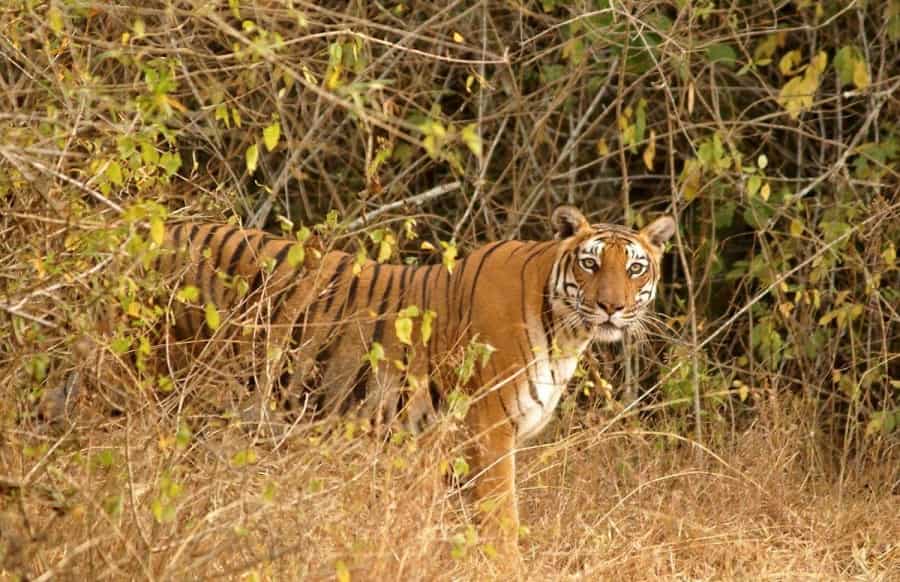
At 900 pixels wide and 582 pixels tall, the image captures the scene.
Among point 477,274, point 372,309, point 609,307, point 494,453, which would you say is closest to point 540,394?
point 494,453

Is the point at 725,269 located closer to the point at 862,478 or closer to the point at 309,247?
the point at 862,478

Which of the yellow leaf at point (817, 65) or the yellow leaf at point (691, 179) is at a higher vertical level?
the yellow leaf at point (817, 65)

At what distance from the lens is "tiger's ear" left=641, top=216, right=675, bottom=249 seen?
222 inches

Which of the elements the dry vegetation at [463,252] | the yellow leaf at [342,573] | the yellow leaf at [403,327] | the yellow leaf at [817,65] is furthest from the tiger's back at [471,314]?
the yellow leaf at [342,573]

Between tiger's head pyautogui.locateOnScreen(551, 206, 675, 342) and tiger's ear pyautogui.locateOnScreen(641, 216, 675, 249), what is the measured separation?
0.11 meters

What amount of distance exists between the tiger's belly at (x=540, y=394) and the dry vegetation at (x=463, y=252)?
0.15m

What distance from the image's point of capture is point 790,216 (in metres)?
6.30

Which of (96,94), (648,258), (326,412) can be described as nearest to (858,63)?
(648,258)

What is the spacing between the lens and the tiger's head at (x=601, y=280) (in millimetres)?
5328

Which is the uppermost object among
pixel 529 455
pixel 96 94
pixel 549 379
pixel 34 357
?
pixel 96 94

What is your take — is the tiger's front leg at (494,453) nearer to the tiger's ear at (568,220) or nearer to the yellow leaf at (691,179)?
the tiger's ear at (568,220)

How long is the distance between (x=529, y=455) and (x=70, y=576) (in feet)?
8.39

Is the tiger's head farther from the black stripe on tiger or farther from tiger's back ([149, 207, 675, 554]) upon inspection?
the black stripe on tiger

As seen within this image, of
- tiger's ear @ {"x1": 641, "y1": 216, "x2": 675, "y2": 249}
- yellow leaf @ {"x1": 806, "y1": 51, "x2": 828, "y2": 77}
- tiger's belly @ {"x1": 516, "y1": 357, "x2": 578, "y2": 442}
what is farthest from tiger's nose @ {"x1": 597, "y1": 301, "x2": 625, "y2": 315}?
yellow leaf @ {"x1": 806, "y1": 51, "x2": 828, "y2": 77}
